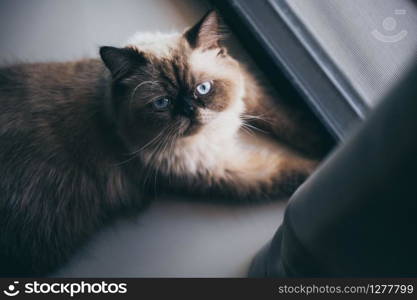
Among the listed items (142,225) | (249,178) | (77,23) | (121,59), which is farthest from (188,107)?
(77,23)

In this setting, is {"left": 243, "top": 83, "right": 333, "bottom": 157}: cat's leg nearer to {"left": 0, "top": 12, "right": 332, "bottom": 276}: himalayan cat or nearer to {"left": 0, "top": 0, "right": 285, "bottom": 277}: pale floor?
{"left": 0, "top": 12, "right": 332, "bottom": 276}: himalayan cat

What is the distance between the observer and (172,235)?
4.53 ft

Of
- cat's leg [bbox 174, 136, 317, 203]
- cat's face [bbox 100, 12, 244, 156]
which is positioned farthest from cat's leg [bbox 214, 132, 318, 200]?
cat's face [bbox 100, 12, 244, 156]

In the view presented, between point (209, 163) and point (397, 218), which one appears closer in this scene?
point (397, 218)

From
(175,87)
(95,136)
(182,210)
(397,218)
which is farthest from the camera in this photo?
(182,210)

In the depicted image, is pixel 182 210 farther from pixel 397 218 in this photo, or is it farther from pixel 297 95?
pixel 397 218

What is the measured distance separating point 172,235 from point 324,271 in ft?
2.19

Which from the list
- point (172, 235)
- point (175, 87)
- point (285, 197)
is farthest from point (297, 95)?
point (172, 235)

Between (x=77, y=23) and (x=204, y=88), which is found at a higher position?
(x=77, y=23)

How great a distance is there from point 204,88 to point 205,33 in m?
0.16

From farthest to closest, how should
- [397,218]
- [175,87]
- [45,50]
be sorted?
1. [45,50]
2. [175,87]
3. [397,218]

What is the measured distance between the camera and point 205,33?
1.24 meters

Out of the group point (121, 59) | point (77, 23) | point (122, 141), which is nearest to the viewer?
point (121, 59)

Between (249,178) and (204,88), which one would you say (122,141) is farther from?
(249,178)
